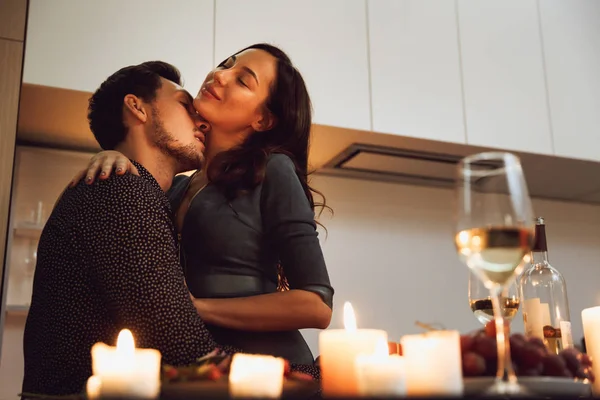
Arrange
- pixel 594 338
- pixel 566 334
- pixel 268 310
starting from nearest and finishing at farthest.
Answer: pixel 594 338 → pixel 268 310 → pixel 566 334

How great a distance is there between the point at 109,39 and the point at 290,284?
1245 millimetres

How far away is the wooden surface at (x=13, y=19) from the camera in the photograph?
204 centimetres

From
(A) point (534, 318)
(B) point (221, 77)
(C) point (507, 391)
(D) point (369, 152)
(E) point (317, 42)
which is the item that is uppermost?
(E) point (317, 42)

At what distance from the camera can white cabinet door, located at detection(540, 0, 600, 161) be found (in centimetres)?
272

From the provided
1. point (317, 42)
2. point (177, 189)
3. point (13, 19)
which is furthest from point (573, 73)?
point (13, 19)

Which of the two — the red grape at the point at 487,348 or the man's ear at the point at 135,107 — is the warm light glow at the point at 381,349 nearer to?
the red grape at the point at 487,348

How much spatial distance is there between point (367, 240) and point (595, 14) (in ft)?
4.67

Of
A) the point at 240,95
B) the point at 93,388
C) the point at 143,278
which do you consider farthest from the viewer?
the point at 240,95

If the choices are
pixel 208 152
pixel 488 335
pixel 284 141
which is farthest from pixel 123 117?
pixel 488 335

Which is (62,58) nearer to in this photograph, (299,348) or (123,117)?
(123,117)

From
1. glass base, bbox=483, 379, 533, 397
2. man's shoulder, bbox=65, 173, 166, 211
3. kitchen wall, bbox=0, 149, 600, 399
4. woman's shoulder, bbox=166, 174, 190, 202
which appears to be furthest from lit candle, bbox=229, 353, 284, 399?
kitchen wall, bbox=0, 149, 600, 399

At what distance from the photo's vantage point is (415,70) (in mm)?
2525

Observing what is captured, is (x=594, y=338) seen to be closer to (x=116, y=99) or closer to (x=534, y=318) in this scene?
(x=534, y=318)

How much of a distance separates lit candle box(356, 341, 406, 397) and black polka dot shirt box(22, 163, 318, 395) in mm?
404
